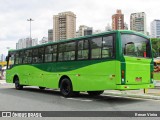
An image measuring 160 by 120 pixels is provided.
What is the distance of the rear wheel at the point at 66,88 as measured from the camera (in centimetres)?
1590

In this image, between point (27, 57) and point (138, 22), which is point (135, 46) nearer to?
point (27, 57)

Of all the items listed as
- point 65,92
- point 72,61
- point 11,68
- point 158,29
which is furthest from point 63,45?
point 158,29

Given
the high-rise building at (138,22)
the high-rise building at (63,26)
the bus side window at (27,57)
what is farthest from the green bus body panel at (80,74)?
the high-rise building at (138,22)

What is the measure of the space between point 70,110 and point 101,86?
2996mm

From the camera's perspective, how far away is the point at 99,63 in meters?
13.9

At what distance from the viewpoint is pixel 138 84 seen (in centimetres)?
1372

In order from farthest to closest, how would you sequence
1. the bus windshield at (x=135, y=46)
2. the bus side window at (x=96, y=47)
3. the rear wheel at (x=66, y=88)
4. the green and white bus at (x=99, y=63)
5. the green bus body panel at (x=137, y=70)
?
the rear wheel at (x=66, y=88) → the bus side window at (x=96, y=47) → the bus windshield at (x=135, y=46) → the green bus body panel at (x=137, y=70) → the green and white bus at (x=99, y=63)

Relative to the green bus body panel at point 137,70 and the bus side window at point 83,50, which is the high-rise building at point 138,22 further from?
the green bus body panel at point 137,70

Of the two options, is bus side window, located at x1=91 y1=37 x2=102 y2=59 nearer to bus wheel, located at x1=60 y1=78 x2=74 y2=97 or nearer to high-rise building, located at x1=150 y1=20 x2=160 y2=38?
bus wheel, located at x1=60 y1=78 x2=74 y2=97

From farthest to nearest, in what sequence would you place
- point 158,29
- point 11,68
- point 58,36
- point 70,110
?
point 158,29, point 58,36, point 11,68, point 70,110

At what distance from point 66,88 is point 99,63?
3261mm

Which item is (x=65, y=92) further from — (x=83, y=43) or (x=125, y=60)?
(x=125, y=60)

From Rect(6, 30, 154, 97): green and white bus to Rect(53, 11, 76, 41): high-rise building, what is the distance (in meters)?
77.3

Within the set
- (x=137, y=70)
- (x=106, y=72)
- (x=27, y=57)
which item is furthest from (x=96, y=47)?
(x=27, y=57)
